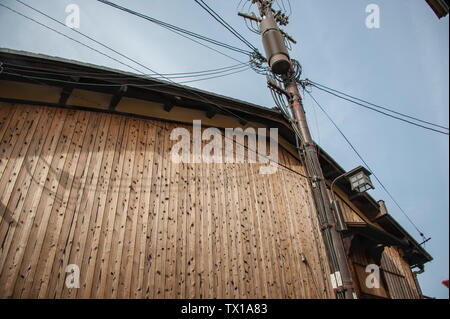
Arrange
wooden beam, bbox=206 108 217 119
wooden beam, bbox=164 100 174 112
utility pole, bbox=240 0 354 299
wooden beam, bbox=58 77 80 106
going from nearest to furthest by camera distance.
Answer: utility pole, bbox=240 0 354 299 → wooden beam, bbox=58 77 80 106 → wooden beam, bbox=164 100 174 112 → wooden beam, bbox=206 108 217 119

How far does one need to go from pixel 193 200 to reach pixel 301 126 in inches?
121

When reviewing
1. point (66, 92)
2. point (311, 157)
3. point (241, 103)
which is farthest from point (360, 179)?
point (66, 92)

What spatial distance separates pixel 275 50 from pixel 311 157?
2736 mm

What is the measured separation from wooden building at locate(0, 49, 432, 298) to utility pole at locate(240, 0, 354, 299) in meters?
2.03

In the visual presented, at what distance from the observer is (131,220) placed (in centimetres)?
636

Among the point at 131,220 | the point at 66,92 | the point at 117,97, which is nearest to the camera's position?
the point at 131,220

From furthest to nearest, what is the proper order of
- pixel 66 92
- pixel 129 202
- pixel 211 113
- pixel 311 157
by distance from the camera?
pixel 211 113
pixel 66 92
pixel 129 202
pixel 311 157

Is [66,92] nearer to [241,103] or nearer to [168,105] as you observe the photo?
[168,105]

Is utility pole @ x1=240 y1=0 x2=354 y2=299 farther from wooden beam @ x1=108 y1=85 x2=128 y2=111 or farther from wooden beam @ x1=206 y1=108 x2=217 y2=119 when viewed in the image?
wooden beam @ x1=108 y1=85 x2=128 y2=111

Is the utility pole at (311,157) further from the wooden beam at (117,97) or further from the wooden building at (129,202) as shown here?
the wooden beam at (117,97)

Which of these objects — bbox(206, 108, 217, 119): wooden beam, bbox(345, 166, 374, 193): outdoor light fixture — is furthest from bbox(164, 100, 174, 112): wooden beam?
bbox(345, 166, 374, 193): outdoor light fixture

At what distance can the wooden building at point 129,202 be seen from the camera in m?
5.62

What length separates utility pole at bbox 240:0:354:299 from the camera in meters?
4.96

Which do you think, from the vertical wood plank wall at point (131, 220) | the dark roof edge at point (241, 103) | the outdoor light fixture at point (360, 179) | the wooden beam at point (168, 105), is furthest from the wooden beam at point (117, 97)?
the outdoor light fixture at point (360, 179)
